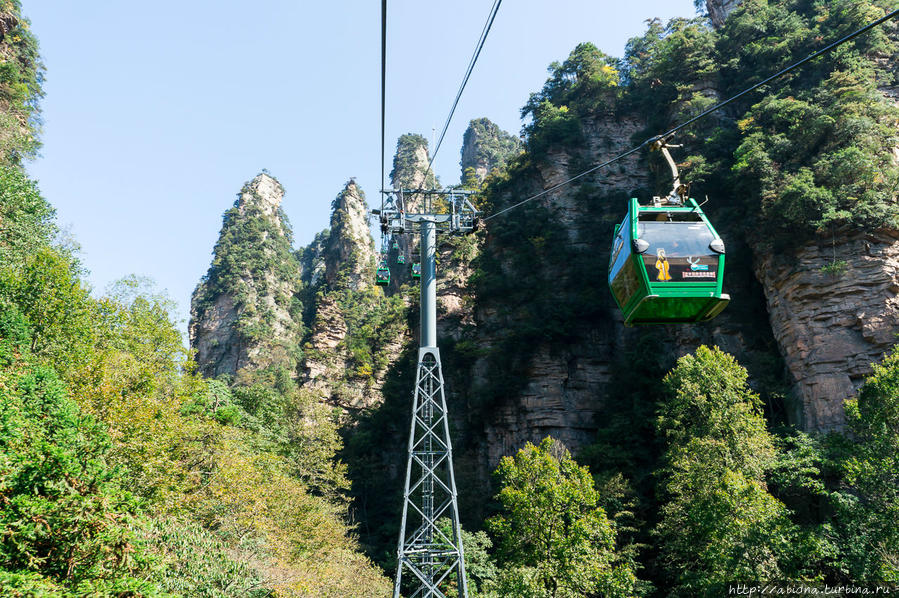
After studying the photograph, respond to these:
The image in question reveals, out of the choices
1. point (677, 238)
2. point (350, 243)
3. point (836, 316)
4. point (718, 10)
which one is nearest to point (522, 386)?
point (836, 316)

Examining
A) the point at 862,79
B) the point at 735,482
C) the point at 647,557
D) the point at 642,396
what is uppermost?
the point at 862,79

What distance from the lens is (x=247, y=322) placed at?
5341 centimetres

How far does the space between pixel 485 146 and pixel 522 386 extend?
2291 inches

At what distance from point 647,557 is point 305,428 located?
19591 mm

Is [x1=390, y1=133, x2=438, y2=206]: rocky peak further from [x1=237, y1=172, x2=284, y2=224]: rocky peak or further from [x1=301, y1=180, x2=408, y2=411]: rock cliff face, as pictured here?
[x1=237, y1=172, x2=284, y2=224]: rocky peak

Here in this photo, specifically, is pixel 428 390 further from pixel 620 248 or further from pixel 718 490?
pixel 718 490

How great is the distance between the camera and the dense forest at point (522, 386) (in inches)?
453

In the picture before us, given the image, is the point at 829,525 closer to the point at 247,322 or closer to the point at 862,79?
the point at 862,79

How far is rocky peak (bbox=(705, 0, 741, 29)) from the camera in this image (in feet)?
139

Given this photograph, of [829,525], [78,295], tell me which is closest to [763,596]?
[829,525]

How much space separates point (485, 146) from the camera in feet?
269

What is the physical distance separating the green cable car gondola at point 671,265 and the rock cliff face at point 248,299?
149 feet

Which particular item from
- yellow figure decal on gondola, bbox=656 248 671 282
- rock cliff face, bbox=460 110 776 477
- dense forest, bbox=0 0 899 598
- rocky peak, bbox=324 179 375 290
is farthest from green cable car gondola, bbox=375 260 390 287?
rocky peak, bbox=324 179 375 290

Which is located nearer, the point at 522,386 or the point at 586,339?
the point at 522,386
